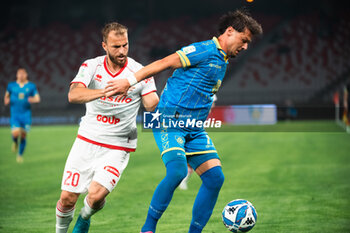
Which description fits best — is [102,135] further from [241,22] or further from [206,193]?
[241,22]

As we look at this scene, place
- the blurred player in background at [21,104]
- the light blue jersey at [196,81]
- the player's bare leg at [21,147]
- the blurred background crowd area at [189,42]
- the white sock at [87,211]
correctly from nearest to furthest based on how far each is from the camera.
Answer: the light blue jersey at [196,81]
the white sock at [87,211]
the player's bare leg at [21,147]
the blurred player in background at [21,104]
the blurred background crowd area at [189,42]

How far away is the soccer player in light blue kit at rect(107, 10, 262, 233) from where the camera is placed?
4.31 meters

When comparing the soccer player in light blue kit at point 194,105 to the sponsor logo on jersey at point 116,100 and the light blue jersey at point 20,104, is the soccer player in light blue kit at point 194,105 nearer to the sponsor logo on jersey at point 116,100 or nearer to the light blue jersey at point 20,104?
the sponsor logo on jersey at point 116,100

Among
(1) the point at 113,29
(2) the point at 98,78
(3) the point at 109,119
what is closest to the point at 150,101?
(3) the point at 109,119

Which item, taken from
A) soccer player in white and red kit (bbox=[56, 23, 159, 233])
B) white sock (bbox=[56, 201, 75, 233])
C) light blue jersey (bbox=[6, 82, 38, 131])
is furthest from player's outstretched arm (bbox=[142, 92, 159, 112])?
light blue jersey (bbox=[6, 82, 38, 131])

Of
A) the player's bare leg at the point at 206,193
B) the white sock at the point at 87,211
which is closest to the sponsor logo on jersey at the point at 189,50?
the player's bare leg at the point at 206,193

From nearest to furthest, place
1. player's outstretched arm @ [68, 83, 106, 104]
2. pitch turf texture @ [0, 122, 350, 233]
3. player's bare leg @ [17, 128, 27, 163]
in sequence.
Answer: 1. player's outstretched arm @ [68, 83, 106, 104]
2. pitch turf texture @ [0, 122, 350, 233]
3. player's bare leg @ [17, 128, 27, 163]

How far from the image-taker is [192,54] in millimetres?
4316

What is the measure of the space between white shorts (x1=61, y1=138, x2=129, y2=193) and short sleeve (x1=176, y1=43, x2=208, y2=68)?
1.13 metres

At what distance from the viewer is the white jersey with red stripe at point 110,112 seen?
4.72 metres

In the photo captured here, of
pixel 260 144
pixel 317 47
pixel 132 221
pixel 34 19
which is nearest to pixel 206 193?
pixel 132 221

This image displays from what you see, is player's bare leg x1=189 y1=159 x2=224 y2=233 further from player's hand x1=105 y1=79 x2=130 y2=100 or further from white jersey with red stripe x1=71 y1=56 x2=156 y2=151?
player's hand x1=105 y1=79 x2=130 y2=100

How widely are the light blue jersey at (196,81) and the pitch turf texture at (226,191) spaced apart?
71.4 inches

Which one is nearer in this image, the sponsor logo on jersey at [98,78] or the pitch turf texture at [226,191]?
the sponsor logo on jersey at [98,78]
